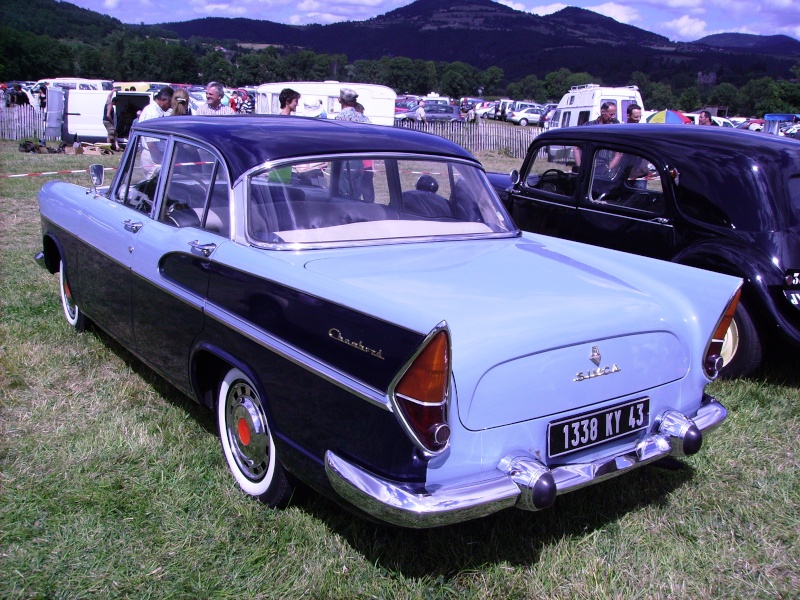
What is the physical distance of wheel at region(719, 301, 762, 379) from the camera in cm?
437

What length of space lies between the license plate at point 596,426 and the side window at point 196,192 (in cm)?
161

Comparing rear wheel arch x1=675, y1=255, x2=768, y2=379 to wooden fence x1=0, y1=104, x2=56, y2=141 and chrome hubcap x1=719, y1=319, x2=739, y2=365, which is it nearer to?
chrome hubcap x1=719, y1=319, x2=739, y2=365

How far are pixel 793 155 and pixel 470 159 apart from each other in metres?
2.42

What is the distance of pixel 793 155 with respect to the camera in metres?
4.78

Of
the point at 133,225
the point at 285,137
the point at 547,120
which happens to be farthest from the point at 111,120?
the point at 547,120

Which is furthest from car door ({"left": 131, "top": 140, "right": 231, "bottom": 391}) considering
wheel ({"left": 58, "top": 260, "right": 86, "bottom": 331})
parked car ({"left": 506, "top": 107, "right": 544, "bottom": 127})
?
parked car ({"left": 506, "top": 107, "right": 544, "bottom": 127})

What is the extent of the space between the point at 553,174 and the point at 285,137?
Answer: 3.42m

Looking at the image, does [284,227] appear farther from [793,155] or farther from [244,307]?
[793,155]

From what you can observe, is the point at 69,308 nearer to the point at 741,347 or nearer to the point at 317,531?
the point at 317,531

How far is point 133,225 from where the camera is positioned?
3.70 meters

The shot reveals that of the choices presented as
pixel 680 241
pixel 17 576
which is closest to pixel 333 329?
pixel 17 576

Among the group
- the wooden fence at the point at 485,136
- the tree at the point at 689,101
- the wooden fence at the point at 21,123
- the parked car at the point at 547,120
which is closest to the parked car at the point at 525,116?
the parked car at the point at 547,120

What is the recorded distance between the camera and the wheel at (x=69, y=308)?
488 centimetres

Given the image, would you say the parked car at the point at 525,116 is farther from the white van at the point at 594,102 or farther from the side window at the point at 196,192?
the side window at the point at 196,192
